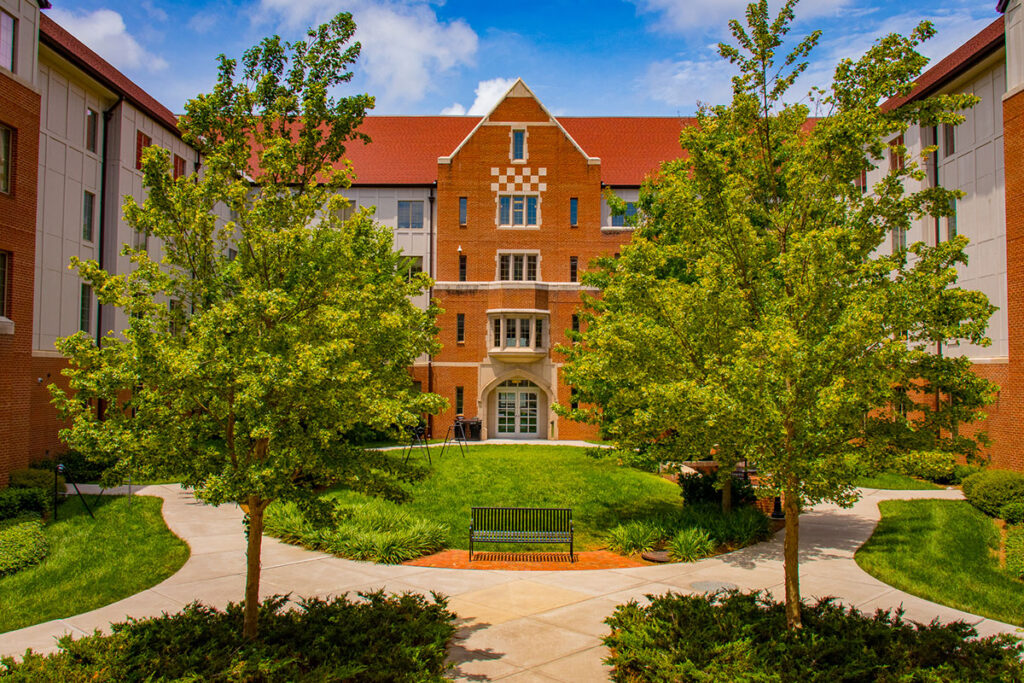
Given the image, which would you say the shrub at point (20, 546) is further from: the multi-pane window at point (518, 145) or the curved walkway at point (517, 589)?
the multi-pane window at point (518, 145)

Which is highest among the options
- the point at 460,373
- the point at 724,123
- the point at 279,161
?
the point at 724,123

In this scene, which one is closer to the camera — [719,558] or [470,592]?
[470,592]

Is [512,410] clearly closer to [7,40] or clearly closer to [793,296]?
[7,40]

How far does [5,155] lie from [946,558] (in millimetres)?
23474

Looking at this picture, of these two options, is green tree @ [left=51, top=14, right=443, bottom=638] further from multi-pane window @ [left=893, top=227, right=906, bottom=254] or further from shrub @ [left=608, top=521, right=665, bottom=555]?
multi-pane window @ [left=893, top=227, right=906, bottom=254]

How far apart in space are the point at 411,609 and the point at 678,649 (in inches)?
134

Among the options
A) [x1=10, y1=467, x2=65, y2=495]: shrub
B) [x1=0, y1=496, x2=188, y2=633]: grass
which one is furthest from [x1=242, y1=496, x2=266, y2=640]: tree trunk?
[x1=10, y1=467, x2=65, y2=495]: shrub

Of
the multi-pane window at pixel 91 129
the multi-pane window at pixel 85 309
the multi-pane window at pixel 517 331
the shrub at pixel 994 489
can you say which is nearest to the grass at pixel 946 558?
the shrub at pixel 994 489

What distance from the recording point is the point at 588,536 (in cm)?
1648

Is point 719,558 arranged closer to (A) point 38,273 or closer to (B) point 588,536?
(B) point 588,536

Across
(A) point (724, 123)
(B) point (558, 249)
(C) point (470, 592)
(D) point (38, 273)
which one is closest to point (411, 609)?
(C) point (470, 592)

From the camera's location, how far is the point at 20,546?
13656 mm

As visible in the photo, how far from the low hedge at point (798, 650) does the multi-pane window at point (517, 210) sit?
2913 cm

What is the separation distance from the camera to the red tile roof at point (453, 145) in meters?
39.9
